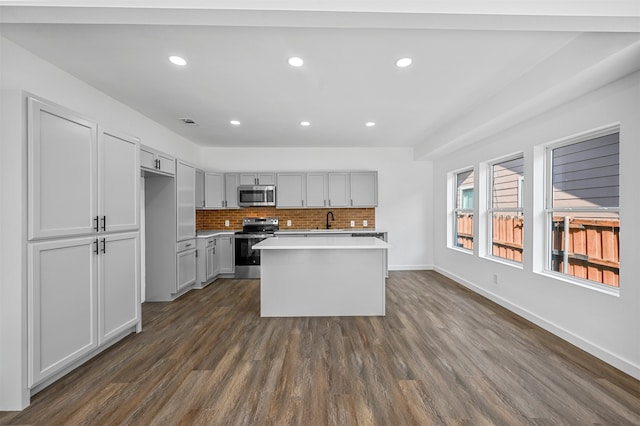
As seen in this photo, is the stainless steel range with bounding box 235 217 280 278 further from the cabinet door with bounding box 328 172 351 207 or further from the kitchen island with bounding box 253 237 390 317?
the kitchen island with bounding box 253 237 390 317

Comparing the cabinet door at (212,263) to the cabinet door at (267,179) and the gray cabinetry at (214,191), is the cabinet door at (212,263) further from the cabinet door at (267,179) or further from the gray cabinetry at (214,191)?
the cabinet door at (267,179)

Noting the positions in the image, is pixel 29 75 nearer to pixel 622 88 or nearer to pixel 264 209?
pixel 264 209

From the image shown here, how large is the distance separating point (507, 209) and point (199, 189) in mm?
5204

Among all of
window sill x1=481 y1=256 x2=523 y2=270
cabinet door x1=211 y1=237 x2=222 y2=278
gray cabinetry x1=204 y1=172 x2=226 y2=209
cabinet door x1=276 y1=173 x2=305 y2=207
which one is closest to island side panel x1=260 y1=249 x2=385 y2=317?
window sill x1=481 y1=256 x2=523 y2=270

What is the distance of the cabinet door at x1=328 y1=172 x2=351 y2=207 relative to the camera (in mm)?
5844

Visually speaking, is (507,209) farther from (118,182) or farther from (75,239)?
(75,239)

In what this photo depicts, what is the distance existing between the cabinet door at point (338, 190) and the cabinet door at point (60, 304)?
4.09m

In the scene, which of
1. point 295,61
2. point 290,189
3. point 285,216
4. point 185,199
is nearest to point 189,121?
point 185,199

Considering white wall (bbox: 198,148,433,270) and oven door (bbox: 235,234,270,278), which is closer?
oven door (bbox: 235,234,270,278)

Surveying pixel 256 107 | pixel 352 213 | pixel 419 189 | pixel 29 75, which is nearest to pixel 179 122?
pixel 256 107

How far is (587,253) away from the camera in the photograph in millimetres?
2844

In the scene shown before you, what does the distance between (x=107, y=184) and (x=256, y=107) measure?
1.96m

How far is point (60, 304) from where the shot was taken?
2.16 metres

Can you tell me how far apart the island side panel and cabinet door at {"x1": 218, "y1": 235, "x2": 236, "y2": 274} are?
2.28 metres
